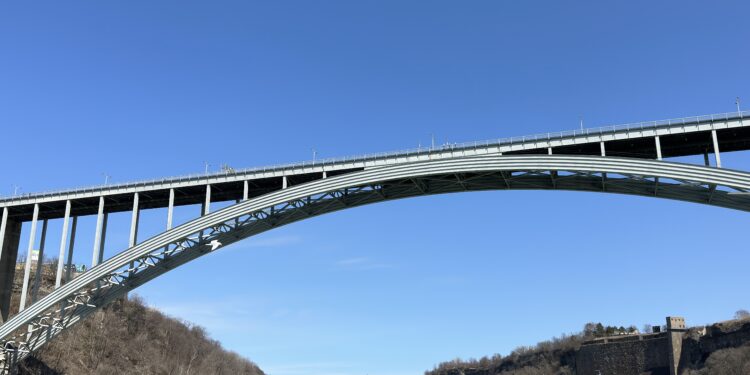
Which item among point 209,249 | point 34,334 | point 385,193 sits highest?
point 385,193

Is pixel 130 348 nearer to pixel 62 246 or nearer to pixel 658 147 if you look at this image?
pixel 62 246

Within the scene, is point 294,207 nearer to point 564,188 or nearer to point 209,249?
point 209,249

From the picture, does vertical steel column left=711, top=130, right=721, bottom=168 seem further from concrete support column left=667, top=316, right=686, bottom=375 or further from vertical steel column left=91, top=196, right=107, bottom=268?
concrete support column left=667, top=316, right=686, bottom=375

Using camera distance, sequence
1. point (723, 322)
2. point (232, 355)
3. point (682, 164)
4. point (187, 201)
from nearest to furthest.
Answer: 1. point (682, 164)
2. point (187, 201)
3. point (232, 355)
4. point (723, 322)

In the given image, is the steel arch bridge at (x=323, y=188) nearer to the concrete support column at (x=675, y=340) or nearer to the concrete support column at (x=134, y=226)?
the concrete support column at (x=134, y=226)

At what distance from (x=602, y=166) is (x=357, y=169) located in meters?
11.2

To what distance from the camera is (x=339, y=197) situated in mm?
33625

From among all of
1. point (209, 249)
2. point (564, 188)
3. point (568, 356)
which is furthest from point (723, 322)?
point (209, 249)

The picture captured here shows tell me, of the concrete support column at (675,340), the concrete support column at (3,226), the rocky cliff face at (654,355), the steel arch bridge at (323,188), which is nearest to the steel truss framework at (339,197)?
the steel arch bridge at (323,188)

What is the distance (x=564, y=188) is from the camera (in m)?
30.8

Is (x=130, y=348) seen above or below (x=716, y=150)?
below

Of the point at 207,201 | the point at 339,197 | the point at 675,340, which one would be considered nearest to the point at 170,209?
the point at 207,201

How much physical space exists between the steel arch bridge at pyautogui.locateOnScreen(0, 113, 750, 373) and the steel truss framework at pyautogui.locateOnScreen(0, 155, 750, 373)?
0.15 ft

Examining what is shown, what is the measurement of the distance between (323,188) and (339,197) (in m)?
1.53
